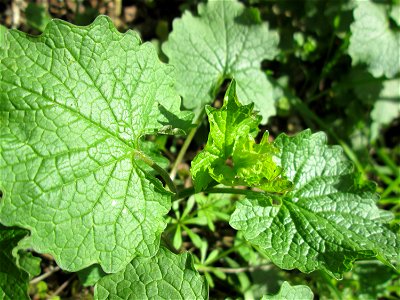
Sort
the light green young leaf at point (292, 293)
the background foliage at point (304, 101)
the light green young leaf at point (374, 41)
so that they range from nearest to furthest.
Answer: the light green young leaf at point (292, 293)
the background foliage at point (304, 101)
the light green young leaf at point (374, 41)

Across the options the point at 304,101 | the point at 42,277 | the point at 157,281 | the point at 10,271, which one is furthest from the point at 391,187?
the point at 10,271

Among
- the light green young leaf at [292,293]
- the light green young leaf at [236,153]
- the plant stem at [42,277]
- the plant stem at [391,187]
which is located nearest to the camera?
the light green young leaf at [236,153]

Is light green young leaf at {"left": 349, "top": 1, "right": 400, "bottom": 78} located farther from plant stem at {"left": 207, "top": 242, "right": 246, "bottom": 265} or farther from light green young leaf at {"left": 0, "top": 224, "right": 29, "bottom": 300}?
light green young leaf at {"left": 0, "top": 224, "right": 29, "bottom": 300}

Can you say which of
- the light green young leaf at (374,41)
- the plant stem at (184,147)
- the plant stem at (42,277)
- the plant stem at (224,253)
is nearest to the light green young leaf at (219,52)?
the plant stem at (184,147)

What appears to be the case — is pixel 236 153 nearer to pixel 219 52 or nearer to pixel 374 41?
pixel 219 52

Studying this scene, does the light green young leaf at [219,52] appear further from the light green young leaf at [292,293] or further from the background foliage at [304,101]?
the light green young leaf at [292,293]

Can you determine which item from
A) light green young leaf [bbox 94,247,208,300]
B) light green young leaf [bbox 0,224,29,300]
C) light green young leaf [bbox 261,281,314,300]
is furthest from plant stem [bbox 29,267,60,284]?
light green young leaf [bbox 261,281,314,300]

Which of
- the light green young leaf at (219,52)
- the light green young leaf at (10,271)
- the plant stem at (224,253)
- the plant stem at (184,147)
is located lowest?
the plant stem at (224,253)
